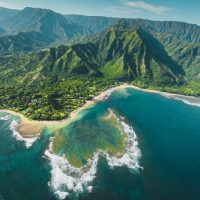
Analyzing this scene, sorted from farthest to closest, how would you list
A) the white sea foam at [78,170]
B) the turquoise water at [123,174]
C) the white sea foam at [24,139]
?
1. the white sea foam at [24,139]
2. the white sea foam at [78,170]
3. the turquoise water at [123,174]

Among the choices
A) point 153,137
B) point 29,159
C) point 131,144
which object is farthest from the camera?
point 153,137

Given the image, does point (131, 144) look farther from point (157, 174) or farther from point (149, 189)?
point (149, 189)

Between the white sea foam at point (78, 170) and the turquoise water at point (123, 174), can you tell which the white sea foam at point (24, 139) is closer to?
the turquoise water at point (123, 174)

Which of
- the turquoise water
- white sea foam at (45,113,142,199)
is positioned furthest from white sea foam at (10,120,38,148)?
white sea foam at (45,113,142,199)

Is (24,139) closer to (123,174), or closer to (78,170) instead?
(78,170)

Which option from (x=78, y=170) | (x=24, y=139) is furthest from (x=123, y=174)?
(x=24, y=139)

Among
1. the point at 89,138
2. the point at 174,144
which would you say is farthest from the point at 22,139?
the point at 174,144

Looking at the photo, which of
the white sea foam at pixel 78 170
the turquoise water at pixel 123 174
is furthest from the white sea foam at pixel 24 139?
the white sea foam at pixel 78 170

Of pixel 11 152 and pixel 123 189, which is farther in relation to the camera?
→ pixel 11 152
